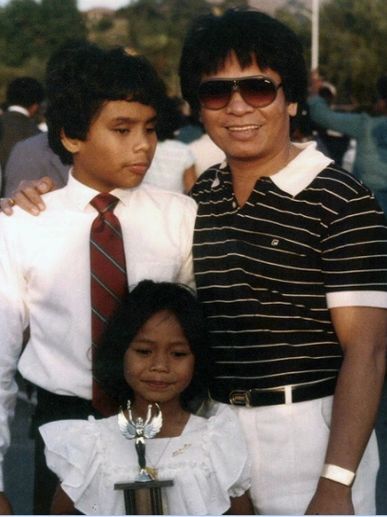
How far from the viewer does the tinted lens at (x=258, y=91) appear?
8.32 feet

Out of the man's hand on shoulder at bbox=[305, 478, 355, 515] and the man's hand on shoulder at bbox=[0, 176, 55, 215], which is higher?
the man's hand on shoulder at bbox=[0, 176, 55, 215]

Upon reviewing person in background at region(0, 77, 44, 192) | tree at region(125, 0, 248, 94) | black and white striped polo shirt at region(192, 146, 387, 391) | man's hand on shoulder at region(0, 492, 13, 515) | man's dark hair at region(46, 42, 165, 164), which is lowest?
man's hand on shoulder at region(0, 492, 13, 515)

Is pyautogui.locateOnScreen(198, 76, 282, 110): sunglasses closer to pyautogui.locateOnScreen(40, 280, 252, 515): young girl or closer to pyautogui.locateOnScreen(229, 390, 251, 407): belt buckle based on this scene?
pyautogui.locateOnScreen(40, 280, 252, 515): young girl

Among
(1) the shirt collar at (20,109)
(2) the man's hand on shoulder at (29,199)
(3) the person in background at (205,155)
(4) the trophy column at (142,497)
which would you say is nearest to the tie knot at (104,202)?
(2) the man's hand on shoulder at (29,199)

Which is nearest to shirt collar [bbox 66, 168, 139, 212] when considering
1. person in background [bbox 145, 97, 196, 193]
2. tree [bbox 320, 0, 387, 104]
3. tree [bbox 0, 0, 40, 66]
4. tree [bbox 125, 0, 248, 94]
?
person in background [bbox 145, 97, 196, 193]

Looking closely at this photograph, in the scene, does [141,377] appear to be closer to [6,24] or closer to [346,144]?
[346,144]

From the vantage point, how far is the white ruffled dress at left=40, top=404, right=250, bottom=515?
8.14 feet

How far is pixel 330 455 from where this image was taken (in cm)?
234

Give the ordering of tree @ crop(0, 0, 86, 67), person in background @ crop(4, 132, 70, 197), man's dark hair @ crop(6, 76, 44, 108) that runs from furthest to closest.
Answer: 1. tree @ crop(0, 0, 86, 67)
2. man's dark hair @ crop(6, 76, 44, 108)
3. person in background @ crop(4, 132, 70, 197)

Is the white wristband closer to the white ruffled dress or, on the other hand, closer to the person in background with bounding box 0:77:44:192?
the white ruffled dress

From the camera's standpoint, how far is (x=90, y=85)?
2652 millimetres

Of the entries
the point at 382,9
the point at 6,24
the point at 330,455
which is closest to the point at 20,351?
the point at 330,455

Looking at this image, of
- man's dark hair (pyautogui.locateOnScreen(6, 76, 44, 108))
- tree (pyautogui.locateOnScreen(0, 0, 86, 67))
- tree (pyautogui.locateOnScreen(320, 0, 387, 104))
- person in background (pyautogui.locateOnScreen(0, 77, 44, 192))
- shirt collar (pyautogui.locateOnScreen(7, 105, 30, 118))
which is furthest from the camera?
tree (pyautogui.locateOnScreen(320, 0, 387, 104))

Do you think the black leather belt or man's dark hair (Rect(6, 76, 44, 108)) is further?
man's dark hair (Rect(6, 76, 44, 108))
